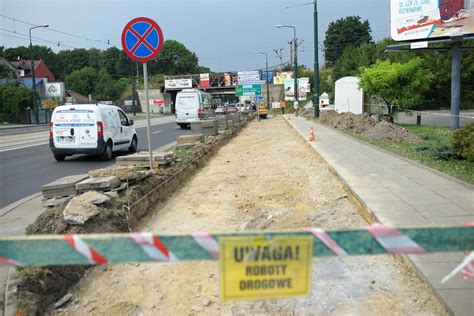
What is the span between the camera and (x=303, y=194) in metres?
8.45

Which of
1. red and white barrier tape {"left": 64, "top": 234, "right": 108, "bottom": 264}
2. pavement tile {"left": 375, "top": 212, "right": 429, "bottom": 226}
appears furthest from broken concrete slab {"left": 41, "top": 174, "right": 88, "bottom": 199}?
red and white barrier tape {"left": 64, "top": 234, "right": 108, "bottom": 264}

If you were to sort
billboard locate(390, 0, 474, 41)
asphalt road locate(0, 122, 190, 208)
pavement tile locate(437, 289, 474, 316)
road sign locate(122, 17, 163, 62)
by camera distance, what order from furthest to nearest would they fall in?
billboard locate(390, 0, 474, 41) → asphalt road locate(0, 122, 190, 208) → road sign locate(122, 17, 163, 62) → pavement tile locate(437, 289, 474, 316)

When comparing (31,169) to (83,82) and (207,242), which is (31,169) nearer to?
(207,242)

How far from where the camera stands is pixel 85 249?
2182mm

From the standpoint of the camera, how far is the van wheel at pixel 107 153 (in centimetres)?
1444

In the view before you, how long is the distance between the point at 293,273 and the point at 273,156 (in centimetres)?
1206

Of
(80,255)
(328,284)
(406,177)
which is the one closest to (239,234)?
(80,255)

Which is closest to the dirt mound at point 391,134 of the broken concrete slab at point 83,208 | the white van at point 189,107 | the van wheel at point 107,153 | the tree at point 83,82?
the van wheel at point 107,153

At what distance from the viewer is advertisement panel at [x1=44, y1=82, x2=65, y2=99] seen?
65000mm

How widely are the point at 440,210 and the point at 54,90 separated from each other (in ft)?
220

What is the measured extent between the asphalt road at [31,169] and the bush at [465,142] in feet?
31.9

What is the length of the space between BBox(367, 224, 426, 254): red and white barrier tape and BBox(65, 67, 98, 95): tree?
109m

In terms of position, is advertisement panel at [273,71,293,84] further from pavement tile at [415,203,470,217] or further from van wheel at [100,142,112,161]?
pavement tile at [415,203,470,217]

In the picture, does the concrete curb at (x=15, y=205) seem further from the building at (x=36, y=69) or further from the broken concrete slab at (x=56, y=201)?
the building at (x=36, y=69)
